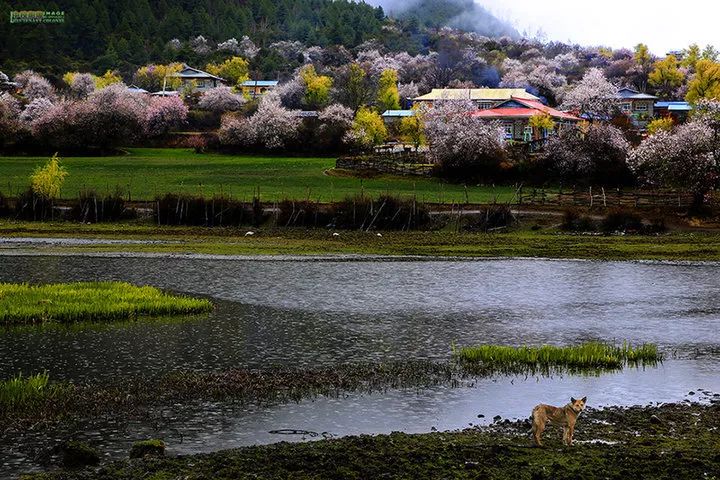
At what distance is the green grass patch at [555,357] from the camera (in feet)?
95.8

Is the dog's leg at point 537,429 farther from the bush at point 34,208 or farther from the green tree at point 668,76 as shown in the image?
the green tree at point 668,76

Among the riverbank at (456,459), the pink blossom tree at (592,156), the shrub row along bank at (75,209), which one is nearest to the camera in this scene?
the riverbank at (456,459)

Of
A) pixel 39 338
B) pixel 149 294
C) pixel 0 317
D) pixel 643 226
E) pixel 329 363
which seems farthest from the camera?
pixel 643 226

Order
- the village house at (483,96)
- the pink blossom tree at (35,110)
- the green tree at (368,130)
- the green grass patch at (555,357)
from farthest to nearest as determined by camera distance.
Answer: the village house at (483,96) < the pink blossom tree at (35,110) < the green tree at (368,130) < the green grass patch at (555,357)

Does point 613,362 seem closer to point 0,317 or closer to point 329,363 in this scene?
point 329,363

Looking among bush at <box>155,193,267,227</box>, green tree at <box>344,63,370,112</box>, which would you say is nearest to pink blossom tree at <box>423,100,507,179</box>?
bush at <box>155,193,267,227</box>

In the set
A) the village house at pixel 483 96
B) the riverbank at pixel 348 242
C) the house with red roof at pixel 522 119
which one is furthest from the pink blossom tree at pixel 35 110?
the riverbank at pixel 348 242

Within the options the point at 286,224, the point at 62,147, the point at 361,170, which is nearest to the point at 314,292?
the point at 286,224

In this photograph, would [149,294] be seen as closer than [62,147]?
Yes

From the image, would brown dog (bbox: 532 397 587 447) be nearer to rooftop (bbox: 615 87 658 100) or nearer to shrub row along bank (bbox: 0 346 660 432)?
shrub row along bank (bbox: 0 346 660 432)

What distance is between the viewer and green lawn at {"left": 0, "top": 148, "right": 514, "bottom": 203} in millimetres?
85688

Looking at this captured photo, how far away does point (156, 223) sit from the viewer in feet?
241

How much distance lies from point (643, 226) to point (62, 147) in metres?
87.8

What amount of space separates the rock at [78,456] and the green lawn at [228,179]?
60724 mm
